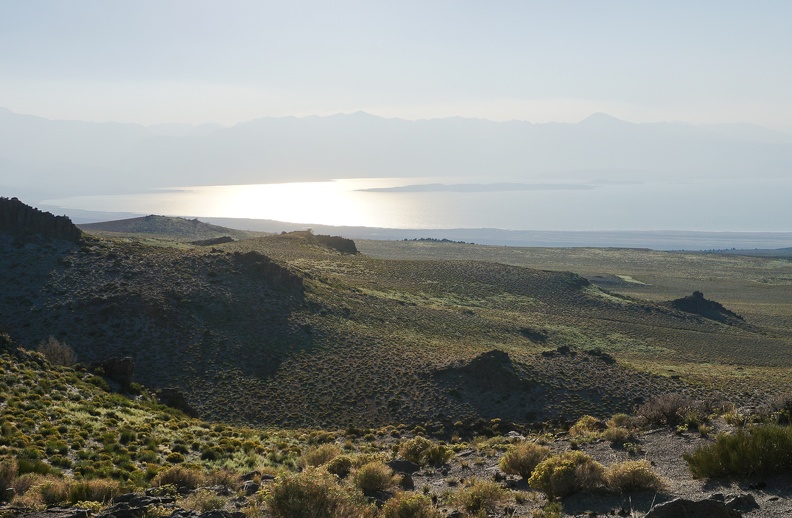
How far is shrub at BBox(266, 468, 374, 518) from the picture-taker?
885cm

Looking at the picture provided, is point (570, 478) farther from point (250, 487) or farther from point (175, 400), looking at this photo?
point (175, 400)

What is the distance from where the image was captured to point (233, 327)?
32.7 m

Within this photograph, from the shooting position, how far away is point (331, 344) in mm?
32438

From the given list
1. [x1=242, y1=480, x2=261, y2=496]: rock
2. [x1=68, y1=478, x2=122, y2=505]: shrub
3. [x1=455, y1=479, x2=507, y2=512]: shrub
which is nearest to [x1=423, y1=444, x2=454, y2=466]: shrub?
[x1=455, y1=479, x2=507, y2=512]: shrub

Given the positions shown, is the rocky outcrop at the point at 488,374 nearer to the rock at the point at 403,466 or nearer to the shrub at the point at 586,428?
the shrub at the point at 586,428

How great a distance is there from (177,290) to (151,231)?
60218 mm

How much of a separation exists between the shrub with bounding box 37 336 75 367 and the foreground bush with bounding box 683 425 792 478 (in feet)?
71.9

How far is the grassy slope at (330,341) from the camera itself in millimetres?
26469

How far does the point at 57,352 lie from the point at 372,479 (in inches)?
732

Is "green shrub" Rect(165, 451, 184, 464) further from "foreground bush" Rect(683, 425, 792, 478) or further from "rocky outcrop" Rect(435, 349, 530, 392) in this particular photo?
"rocky outcrop" Rect(435, 349, 530, 392)

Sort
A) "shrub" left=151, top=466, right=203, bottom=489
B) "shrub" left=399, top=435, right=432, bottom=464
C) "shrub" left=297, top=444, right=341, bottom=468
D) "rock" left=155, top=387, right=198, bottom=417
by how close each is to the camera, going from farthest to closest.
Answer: "rock" left=155, top=387, right=198, bottom=417 → "shrub" left=297, top=444, right=341, bottom=468 → "shrub" left=399, top=435, right=432, bottom=464 → "shrub" left=151, top=466, right=203, bottom=489

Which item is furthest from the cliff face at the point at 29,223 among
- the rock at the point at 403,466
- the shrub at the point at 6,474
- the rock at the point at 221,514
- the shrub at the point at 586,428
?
the rock at the point at 221,514

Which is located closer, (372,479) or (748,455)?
(748,455)

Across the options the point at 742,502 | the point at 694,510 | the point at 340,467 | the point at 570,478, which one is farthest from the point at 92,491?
the point at 742,502
